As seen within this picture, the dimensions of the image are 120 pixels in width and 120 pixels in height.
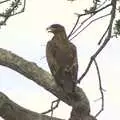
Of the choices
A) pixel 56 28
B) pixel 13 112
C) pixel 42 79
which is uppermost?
pixel 56 28

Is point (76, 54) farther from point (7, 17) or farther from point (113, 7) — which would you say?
point (113, 7)

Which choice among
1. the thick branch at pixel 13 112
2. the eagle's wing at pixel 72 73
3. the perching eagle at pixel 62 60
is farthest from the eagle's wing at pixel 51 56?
the thick branch at pixel 13 112

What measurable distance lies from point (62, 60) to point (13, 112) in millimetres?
748

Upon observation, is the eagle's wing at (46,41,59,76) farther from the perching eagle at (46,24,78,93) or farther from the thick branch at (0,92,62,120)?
the thick branch at (0,92,62,120)

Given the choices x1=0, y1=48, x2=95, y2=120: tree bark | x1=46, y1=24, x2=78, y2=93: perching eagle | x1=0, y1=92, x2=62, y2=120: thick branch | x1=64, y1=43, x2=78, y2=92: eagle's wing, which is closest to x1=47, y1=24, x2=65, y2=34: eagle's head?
x1=46, y1=24, x2=78, y2=93: perching eagle

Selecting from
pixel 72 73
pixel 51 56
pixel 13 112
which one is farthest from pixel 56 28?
pixel 13 112

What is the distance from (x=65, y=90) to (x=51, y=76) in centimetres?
30

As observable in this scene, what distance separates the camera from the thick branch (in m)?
4.71

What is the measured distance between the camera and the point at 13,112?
474cm

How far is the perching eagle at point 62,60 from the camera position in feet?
16.2

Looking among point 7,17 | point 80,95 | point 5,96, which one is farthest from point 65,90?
point 7,17

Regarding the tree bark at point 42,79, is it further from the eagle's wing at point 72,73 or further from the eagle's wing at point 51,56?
the eagle's wing at point 51,56

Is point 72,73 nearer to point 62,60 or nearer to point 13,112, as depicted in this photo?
point 62,60

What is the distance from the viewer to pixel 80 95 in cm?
493
